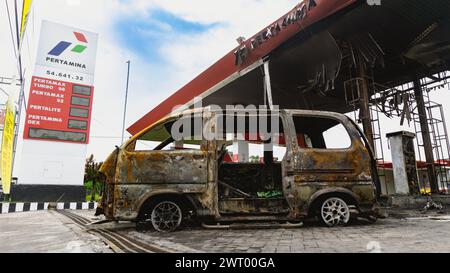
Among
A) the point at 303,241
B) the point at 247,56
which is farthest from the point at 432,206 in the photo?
the point at 247,56

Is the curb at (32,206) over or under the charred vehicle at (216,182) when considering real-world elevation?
under

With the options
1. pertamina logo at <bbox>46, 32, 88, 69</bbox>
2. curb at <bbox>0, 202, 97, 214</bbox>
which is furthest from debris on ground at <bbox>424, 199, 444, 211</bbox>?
pertamina logo at <bbox>46, 32, 88, 69</bbox>

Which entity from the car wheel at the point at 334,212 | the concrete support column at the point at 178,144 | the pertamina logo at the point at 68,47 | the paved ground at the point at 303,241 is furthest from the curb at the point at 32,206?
the car wheel at the point at 334,212

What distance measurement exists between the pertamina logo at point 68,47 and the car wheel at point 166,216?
14063mm

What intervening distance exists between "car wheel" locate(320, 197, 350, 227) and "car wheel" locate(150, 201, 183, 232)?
2261 mm

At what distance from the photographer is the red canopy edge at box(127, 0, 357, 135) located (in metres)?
7.06

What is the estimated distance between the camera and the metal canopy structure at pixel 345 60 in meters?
7.67

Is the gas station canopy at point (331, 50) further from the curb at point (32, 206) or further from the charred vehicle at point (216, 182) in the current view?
the curb at point (32, 206)

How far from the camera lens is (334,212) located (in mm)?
4488

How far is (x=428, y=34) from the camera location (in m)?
8.61

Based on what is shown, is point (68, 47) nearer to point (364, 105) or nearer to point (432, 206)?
point (364, 105)

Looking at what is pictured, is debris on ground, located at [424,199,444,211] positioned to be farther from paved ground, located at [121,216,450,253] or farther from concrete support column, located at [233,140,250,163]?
concrete support column, located at [233,140,250,163]
